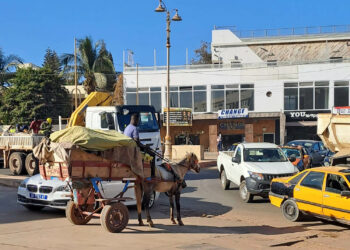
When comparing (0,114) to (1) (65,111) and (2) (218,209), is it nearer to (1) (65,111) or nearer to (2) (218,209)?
(1) (65,111)

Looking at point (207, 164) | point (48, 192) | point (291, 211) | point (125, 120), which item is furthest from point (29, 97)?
point (291, 211)

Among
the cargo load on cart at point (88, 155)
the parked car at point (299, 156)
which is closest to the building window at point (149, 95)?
the parked car at point (299, 156)

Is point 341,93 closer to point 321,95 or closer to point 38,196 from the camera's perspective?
point 321,95

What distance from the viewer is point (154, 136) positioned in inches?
712

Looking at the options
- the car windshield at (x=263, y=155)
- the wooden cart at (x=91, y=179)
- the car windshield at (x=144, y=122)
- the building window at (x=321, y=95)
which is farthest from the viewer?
the building window at (x=321, y=95)

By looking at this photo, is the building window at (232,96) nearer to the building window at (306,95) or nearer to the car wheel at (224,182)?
the building window at (306,95)

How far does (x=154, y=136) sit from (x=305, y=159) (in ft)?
24.2

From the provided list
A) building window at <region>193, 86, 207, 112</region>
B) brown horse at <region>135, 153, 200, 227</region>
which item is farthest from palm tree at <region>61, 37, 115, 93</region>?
brown horse at <region>135, 153, 200, 227</region>

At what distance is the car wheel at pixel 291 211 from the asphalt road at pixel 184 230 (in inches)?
7.4

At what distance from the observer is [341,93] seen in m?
43.9

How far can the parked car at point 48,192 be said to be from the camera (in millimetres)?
11789

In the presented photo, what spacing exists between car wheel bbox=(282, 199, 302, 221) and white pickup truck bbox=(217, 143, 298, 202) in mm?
2189

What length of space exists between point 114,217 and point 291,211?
4787mm

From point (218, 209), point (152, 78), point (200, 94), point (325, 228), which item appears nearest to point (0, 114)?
point (152, 78)
